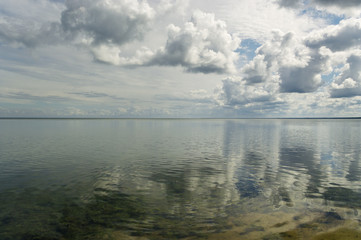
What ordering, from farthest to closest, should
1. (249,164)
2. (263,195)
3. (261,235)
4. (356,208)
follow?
(249,164)
(263,195)
(356,208)
(261,235)

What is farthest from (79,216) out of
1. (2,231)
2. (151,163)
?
(151,163)

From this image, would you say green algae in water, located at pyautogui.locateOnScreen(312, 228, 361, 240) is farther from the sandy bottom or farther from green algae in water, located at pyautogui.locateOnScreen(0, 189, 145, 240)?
green algae in water, located at pyautogui.locateOnScreen(0, 189, 145, 240)

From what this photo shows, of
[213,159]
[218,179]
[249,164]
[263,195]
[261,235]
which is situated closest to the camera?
[261,235]

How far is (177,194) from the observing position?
61.1 ft

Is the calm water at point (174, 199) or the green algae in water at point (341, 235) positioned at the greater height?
the green algae in water at point (341, 235)

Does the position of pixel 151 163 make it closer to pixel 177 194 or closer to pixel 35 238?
pixel 177 194

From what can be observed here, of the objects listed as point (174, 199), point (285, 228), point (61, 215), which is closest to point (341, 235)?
point (285, 228)

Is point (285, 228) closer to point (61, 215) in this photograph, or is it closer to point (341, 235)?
point (341, 235)

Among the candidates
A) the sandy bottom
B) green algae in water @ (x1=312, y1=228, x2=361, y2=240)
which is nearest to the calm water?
the sandy bottom

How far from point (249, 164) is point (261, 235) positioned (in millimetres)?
20088

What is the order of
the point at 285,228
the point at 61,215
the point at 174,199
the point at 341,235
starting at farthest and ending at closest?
1. the point at 174,199
2. the point at 61,215
3. the point at 285,228
4. the point at 341,235

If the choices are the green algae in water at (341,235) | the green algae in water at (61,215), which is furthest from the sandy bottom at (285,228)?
the green algae in water at (61,215)

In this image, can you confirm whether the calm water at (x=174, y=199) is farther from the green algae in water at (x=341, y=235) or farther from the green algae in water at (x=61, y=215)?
the green algae in water at (x=341, y=235)

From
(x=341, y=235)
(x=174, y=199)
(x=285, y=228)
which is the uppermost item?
(x=341, y=235)
